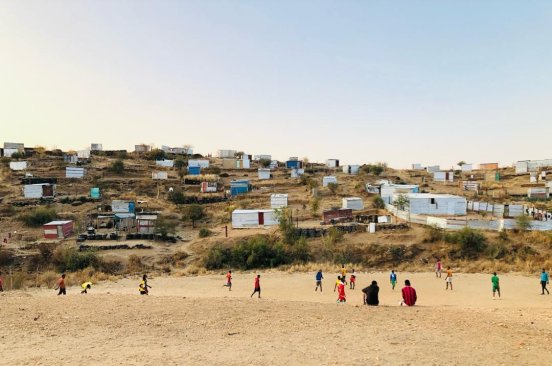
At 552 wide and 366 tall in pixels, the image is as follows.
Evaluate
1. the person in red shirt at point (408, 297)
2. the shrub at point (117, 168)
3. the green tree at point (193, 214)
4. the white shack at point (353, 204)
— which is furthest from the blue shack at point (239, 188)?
the person in red shirt at point (408, 297)

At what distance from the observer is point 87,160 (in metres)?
67.6

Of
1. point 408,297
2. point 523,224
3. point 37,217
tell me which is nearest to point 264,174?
point 37,217

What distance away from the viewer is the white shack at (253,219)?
131 feet

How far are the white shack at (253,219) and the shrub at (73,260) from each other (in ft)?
43.9

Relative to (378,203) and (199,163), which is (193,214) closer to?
(378,203)

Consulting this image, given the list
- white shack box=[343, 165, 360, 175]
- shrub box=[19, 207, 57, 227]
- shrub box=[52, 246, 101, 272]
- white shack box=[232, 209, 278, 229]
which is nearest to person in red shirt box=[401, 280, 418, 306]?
shrub box=[52, 246, 101, 272]

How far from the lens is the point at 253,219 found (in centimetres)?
3994

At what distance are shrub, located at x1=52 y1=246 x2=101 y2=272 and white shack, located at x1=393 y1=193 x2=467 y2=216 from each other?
28.8 m

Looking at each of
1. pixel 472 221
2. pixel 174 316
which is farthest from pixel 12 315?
pixel 472 221

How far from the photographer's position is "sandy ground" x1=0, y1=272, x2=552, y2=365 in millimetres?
9148

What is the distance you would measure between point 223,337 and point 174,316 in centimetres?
278

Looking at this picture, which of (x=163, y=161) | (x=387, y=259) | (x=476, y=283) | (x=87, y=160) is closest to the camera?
(x=476, y=283)

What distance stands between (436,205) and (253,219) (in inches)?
719

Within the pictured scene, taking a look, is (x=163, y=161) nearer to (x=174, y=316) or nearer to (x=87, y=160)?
(x=87, y=160)
